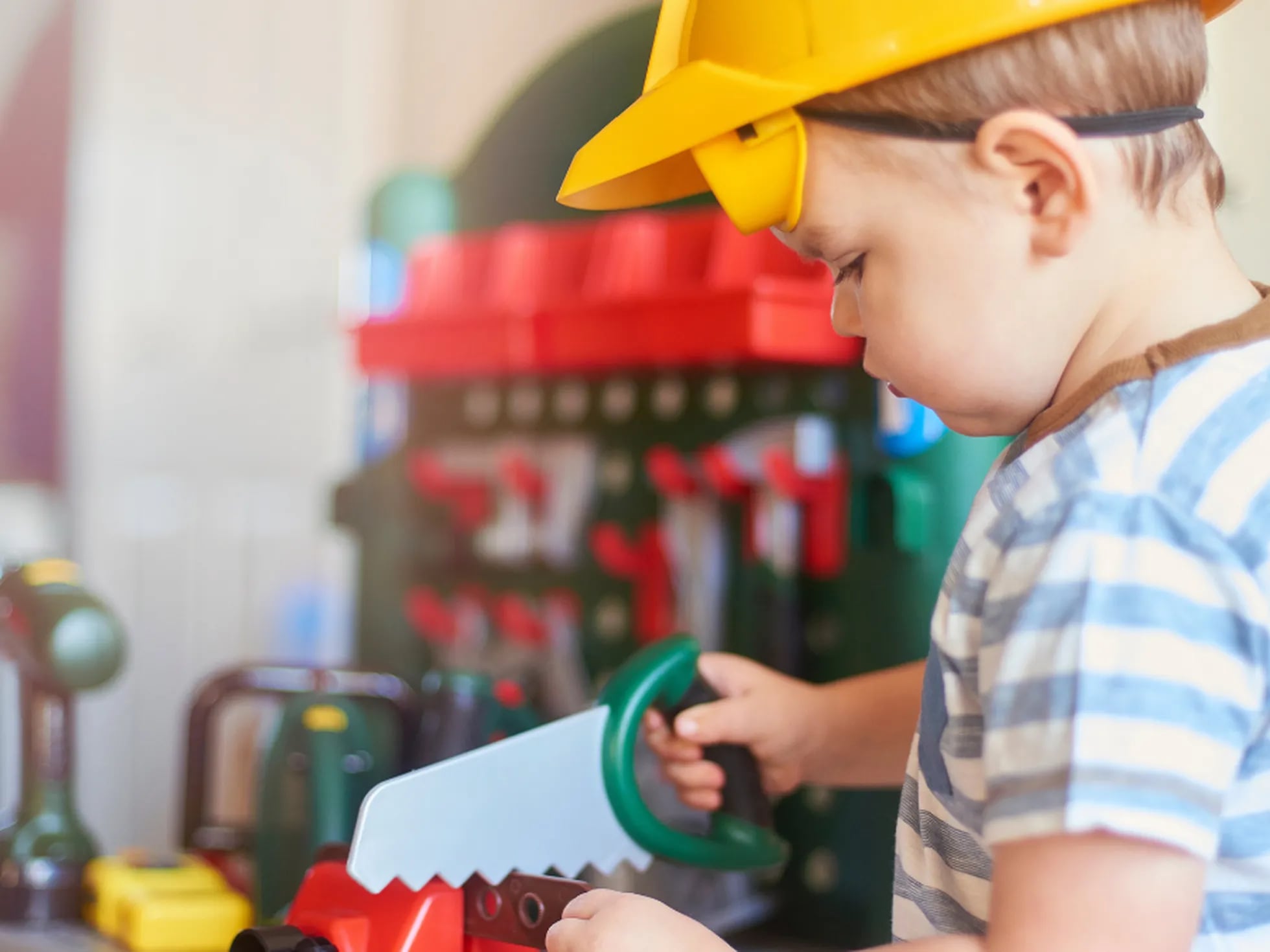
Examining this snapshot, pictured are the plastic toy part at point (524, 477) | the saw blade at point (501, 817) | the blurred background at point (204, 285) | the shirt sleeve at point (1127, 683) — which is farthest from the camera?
the blurred background at point (204, 285)

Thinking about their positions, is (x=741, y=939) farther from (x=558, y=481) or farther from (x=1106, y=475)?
(x=1106, y=475)

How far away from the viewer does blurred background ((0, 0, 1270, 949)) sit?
3.68ft

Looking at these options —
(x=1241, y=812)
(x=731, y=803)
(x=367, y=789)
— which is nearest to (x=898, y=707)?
(x=731, y=803)

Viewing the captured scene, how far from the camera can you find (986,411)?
0.44m

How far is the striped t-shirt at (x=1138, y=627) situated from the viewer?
0.34 m

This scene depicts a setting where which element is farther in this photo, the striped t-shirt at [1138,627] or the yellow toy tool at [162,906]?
the yellow toy tool at [162,906]

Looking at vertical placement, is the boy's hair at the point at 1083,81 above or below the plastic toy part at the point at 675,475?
above

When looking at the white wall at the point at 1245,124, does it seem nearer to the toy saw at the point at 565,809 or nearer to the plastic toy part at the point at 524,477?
the toy saw at the point at 565,809

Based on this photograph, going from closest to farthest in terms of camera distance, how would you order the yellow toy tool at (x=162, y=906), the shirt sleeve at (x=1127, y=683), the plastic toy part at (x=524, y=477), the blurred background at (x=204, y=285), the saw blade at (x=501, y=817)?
the shirt sleeve at (x=1127, y=683) < the saw blade at (x=501, y=817) < the yellow toy tool at (x=162, y=906) < the plastic toy part at (x=524, y=477) < the blurred background at (x=204, y=285)

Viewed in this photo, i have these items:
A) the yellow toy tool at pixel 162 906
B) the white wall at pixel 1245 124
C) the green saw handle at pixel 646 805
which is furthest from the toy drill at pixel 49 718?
the white wall at pixel 1245 124

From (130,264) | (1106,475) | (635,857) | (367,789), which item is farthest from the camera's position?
(130,264)

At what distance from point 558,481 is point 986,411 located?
518mm

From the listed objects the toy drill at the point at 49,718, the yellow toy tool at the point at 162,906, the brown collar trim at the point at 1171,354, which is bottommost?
the yellow toy tool at the point at 162,906

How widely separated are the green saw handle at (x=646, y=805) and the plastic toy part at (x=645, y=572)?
10.0 inches
